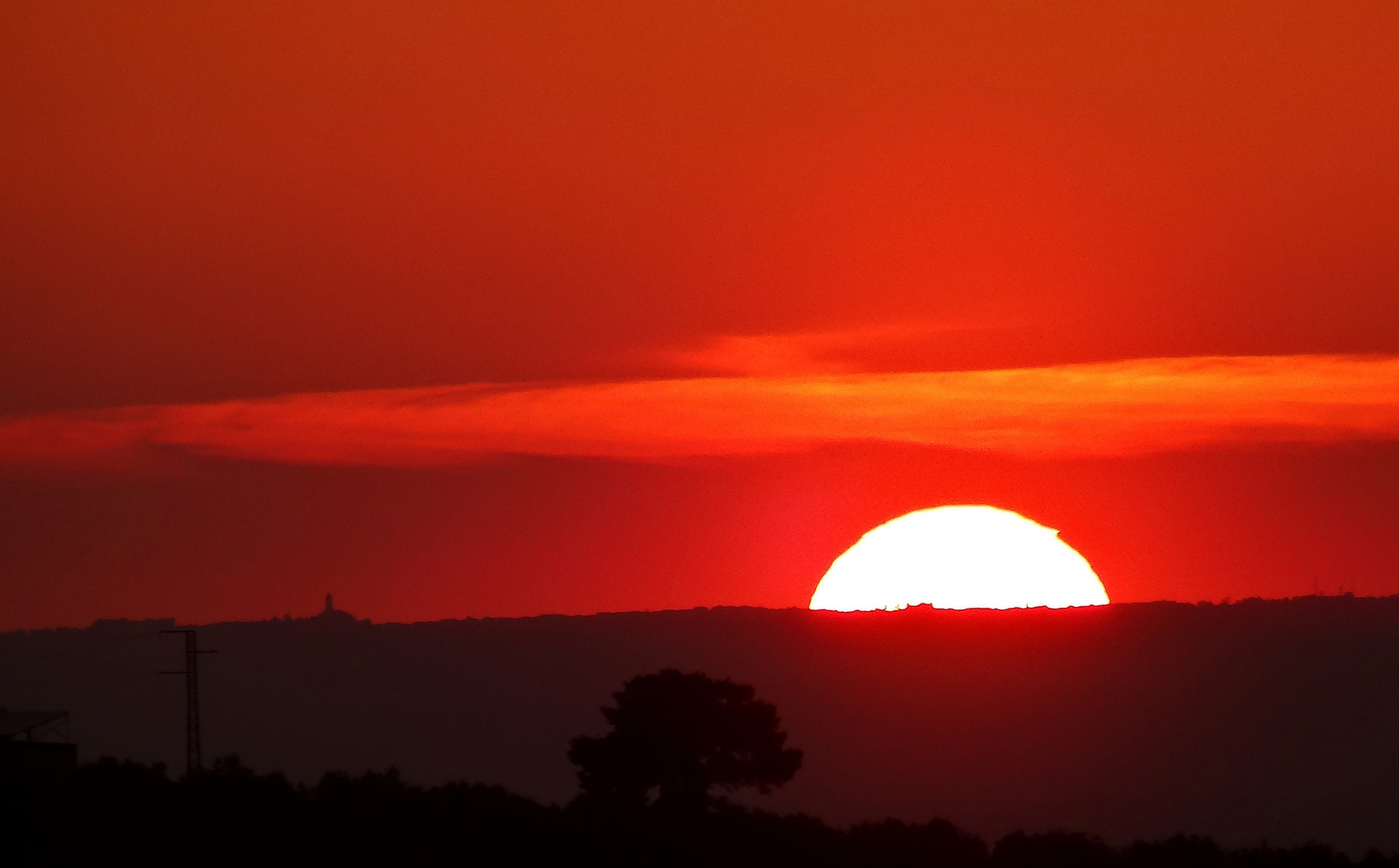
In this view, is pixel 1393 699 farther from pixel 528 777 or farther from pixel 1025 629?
pixel 528 777

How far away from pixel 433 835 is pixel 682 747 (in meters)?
14.7

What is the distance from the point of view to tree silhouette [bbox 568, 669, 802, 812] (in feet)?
204

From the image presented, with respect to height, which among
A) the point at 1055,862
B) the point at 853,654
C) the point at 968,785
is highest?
the point at 853,654

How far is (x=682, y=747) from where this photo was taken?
6231cm

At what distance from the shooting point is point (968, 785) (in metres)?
110

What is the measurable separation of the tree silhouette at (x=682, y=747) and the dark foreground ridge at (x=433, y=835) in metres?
1.01

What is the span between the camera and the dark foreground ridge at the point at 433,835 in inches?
1783

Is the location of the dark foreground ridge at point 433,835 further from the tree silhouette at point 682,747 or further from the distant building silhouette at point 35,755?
the tree silhouette at point 682,747

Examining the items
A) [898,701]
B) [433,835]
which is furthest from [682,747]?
[898,701]

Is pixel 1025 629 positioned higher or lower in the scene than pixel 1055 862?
higher

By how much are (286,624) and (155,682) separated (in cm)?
836

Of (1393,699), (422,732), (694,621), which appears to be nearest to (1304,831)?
(1393,699)

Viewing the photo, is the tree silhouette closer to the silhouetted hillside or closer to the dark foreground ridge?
the dark foreground ridge

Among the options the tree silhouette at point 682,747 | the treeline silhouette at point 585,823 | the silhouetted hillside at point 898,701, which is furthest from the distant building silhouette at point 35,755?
the silhouetted hillside at point 898,701
